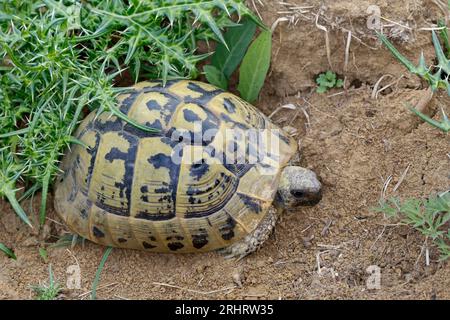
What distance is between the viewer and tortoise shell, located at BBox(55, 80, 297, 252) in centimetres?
327

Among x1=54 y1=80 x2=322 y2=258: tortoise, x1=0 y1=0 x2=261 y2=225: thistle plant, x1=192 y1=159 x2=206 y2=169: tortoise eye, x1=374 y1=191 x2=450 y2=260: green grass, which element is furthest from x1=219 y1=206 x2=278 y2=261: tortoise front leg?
x1=0 y1=0 x2=261 y2=225: thistle plant

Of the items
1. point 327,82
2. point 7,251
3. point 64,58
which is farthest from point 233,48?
point 7,251

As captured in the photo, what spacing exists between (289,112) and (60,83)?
4.02 feet

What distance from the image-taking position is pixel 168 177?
128 inches

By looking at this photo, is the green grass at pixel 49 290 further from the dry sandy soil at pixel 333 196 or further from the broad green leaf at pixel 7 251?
the broad green leaf at pixel 7 251

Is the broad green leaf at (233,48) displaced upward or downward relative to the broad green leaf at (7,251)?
upward

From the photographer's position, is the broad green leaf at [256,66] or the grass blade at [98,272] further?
the broad green leaf at [256,66]

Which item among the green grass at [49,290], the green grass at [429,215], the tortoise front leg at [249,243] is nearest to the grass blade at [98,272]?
the green grass at [49,290]

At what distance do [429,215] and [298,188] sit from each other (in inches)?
25.1

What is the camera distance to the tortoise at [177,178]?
327cm

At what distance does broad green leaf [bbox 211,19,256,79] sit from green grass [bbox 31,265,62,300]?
1385 mm

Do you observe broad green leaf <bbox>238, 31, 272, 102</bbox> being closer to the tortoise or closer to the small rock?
the tortoise

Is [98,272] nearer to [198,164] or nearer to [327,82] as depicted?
[198,164]

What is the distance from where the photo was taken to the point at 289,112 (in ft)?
12.4
